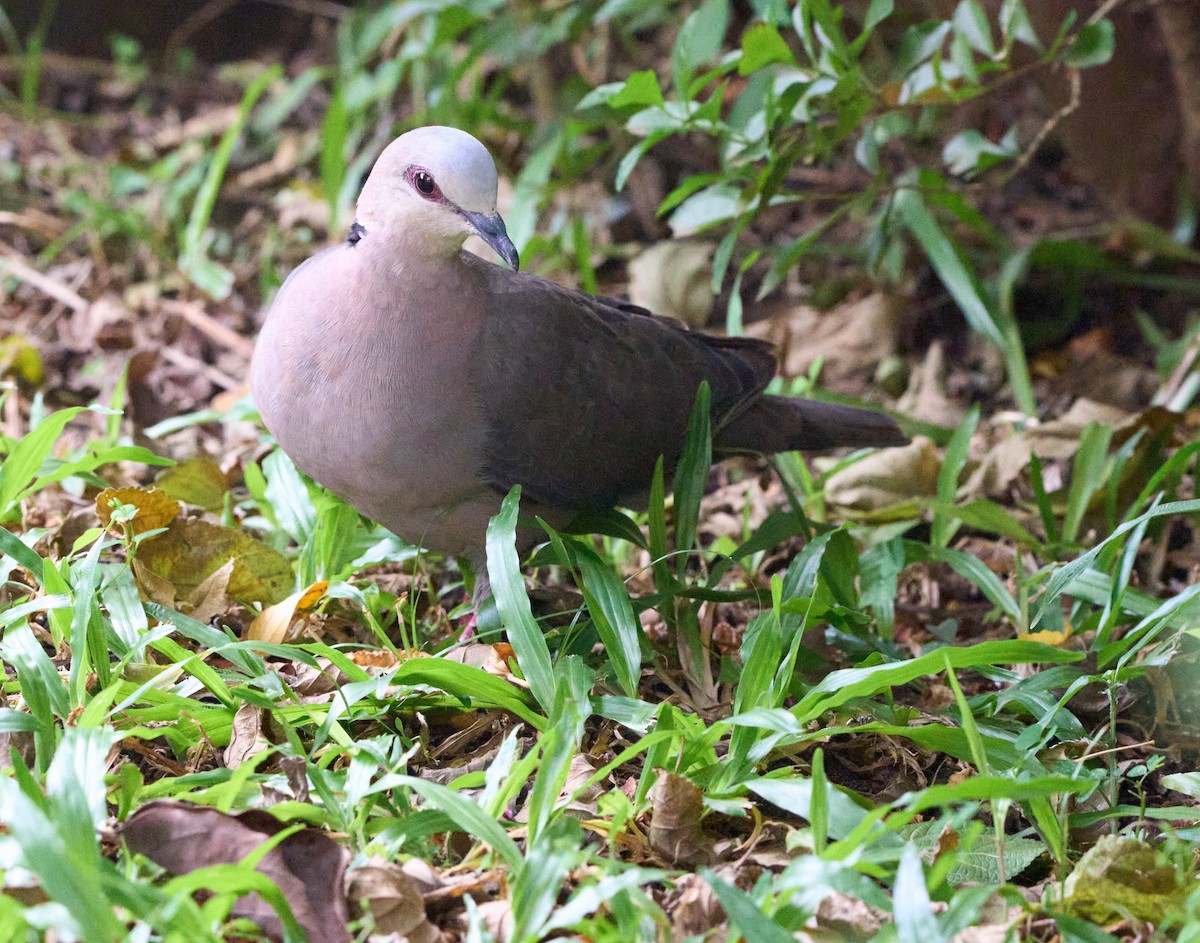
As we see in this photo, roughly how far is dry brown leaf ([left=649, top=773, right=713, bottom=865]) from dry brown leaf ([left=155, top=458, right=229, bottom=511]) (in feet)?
5.45

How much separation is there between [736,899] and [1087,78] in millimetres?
3662

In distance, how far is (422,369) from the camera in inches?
103

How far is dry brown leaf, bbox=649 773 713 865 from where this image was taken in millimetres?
2068

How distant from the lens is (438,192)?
2.53 metres

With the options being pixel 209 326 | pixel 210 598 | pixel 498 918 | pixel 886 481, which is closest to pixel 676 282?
pixel 886 481

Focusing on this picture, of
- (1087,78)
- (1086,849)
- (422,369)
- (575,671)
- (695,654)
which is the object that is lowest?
(1086,849)

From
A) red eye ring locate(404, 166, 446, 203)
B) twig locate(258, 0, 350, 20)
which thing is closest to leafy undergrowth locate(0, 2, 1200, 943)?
red eye ring locate(404, 166, 446, 203)

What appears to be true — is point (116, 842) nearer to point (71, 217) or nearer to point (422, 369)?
point (422, 369)

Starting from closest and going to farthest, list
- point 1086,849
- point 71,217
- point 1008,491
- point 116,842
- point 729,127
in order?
point 116,842 → point 1086,849 → point 729,127 → point 1008,491 → point 71,217

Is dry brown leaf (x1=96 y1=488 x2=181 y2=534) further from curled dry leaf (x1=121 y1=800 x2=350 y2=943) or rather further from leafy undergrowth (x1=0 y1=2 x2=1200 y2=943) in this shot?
curled dry leaf (x1=121 y1=800 x2=350 y2=943)

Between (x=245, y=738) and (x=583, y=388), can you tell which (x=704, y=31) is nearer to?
(x=583, y=388)

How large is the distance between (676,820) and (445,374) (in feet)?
3.47

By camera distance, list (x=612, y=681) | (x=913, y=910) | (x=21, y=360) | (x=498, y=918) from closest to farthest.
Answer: (x=913, y=910) < (x=498, y=918) < (x=612, y=681) < (x=21, y=360)

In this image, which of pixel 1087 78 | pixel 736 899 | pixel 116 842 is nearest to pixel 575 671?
pixel 736 899
